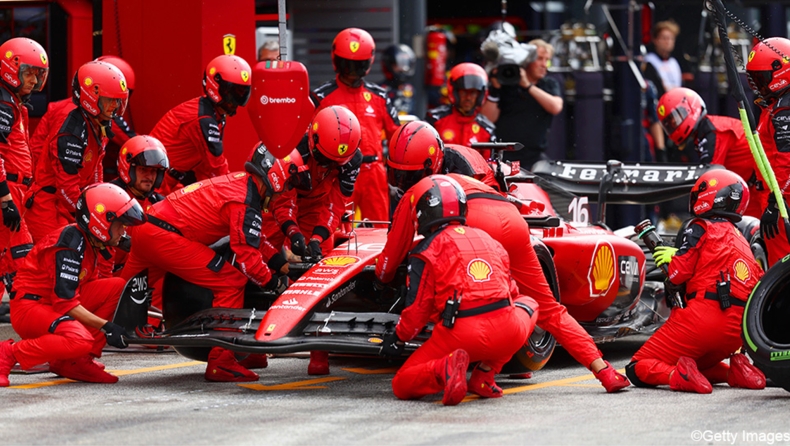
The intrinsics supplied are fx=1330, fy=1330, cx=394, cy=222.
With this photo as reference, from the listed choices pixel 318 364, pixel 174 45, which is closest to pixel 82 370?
pixel 318 364

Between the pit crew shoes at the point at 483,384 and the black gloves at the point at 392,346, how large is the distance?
486 mm

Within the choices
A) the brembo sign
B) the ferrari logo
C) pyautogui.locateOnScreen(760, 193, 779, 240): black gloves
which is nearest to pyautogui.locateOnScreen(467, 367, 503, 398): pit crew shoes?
the brembo sign

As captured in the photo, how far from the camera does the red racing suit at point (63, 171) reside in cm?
1035

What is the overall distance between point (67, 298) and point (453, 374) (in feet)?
8.53

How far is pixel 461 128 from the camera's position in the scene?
12648 millimetres

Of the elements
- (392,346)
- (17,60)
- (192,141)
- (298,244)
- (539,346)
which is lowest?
(539,346)

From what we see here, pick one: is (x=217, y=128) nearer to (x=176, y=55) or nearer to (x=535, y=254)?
(x=176, y=55)

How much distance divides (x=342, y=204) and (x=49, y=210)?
2.40 meters

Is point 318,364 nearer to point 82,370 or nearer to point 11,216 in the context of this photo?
point 82,370

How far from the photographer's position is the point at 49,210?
34.8ft

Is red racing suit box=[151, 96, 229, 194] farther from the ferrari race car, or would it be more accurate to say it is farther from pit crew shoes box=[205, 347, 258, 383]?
pit crew shoes box=[205, 347, 258, 383]

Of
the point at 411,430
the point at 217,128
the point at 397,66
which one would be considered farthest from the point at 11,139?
the point at 397,66

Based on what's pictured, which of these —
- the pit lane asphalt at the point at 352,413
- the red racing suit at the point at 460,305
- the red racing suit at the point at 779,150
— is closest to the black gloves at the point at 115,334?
the pit lane asphalt at the point at 352,413

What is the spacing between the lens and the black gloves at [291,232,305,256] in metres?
9.30
